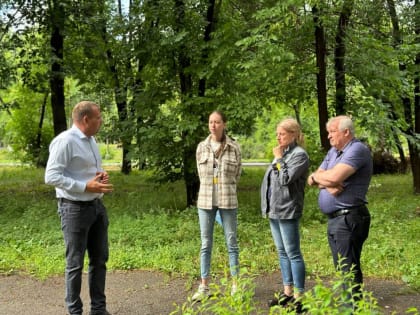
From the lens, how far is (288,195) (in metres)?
4.29

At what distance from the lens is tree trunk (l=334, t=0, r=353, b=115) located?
970 centimetres

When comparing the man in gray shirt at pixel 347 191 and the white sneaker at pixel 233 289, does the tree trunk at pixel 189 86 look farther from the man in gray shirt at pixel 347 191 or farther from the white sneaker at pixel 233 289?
the white sneaker at pixel 233 289

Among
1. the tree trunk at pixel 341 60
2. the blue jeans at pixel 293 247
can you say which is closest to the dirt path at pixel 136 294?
the blue jeans at pixel 293 247

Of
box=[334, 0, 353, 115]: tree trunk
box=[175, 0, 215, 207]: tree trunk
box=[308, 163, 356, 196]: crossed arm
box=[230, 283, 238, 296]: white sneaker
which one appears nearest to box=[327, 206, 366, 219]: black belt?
box=[308, 163, 356, 196]: crossed arm

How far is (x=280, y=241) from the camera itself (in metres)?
4.46

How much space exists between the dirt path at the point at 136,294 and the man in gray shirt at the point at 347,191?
90 cm

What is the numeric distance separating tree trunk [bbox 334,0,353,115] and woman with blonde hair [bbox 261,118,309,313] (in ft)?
18.0

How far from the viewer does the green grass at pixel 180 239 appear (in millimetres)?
5734

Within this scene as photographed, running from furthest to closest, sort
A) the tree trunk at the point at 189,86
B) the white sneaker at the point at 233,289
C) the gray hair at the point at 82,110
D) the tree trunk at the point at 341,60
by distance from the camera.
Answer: the tree trunk at the point at 341,60, the tree trunk at the point at 189,86, the gray hair at the point at 82,110, the white sneaker at the point at 233,289

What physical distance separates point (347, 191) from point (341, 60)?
22.0ft

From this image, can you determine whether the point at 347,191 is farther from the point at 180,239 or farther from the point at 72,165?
the point at 180,239

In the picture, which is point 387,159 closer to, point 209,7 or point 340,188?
point 209,7

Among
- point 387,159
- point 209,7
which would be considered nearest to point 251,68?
point 209,7

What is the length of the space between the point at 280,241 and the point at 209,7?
6.13m
